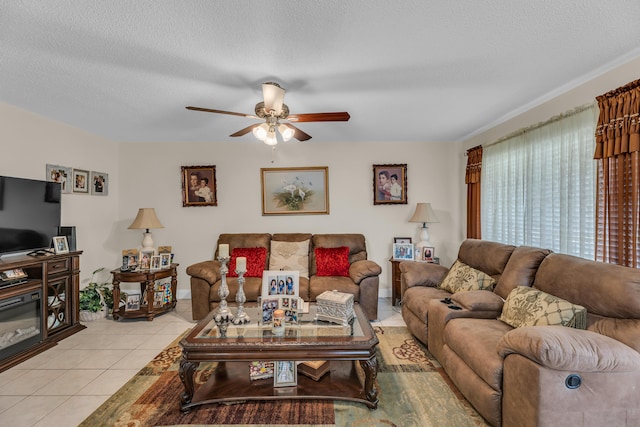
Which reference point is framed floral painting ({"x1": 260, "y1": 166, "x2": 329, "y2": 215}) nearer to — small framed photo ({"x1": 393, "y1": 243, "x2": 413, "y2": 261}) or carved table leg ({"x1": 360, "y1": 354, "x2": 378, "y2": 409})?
small framed photo ({"x1": 393, "y1": 243, "x2": 413, "y2": 261})

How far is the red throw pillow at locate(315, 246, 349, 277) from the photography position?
3.87 meters

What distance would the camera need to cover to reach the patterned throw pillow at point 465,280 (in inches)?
111

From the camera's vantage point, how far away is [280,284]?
2.55 metres

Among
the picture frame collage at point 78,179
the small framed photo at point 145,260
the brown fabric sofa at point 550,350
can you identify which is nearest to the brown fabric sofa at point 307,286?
the small framed photo at point 145,260

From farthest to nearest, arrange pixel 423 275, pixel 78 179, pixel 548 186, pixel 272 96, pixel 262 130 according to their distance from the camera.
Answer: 1. pixel 78 179
2. pixel 423 275
3. pixel 548 186
4. pixel 262 130
5. pixel 272 96

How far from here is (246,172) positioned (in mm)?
4625

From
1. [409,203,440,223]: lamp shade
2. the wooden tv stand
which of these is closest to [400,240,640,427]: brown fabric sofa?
[409,203,440,223]: lamp shade

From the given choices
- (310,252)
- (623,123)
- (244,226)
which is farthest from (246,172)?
(623,123)

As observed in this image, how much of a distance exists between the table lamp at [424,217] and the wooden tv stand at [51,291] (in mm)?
4218

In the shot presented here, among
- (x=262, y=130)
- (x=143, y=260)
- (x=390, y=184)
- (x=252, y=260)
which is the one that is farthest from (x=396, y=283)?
(x=143, y=260)

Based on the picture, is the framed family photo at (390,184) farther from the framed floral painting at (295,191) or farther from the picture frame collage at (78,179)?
A: the picture frame collage at (78,179)

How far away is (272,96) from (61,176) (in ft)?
10.0

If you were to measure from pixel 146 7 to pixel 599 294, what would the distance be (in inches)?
122

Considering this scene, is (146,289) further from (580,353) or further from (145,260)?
(580,353)
